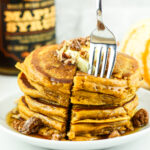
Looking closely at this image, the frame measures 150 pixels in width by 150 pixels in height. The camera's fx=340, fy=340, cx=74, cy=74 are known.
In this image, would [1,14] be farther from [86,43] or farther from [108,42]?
[108,42]

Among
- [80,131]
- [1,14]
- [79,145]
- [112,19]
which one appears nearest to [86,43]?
[80,131]

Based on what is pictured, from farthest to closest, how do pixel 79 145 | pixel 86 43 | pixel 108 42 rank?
pixel 86 43 → pixel 108 42 → pixel 79 145

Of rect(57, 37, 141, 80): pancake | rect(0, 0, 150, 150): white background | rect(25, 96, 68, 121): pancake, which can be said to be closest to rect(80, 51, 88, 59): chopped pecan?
rect(57, 37, 141, 80): pancake

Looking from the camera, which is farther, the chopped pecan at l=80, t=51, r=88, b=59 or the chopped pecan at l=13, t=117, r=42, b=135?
the chopped pecan at l=80, t=51, r=88, b=59

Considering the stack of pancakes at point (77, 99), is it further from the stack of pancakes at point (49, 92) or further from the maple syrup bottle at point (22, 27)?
the maple syrup bottle at point (22, 27)

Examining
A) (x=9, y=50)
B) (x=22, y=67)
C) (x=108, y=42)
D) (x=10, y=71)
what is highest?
(x=108, y=42)

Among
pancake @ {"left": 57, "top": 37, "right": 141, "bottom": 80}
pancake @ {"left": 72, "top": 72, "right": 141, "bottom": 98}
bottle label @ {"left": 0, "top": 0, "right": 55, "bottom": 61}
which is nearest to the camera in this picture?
pancake @ {"left": 72, "top": 72, "right": 141, "bottom": 98}

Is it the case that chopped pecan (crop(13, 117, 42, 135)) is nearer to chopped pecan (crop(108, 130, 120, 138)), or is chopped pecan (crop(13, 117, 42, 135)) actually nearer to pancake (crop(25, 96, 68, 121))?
pancake (crop(25, 96, 68, 121))

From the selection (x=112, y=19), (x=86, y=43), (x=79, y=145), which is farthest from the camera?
(x=112, y=19)
